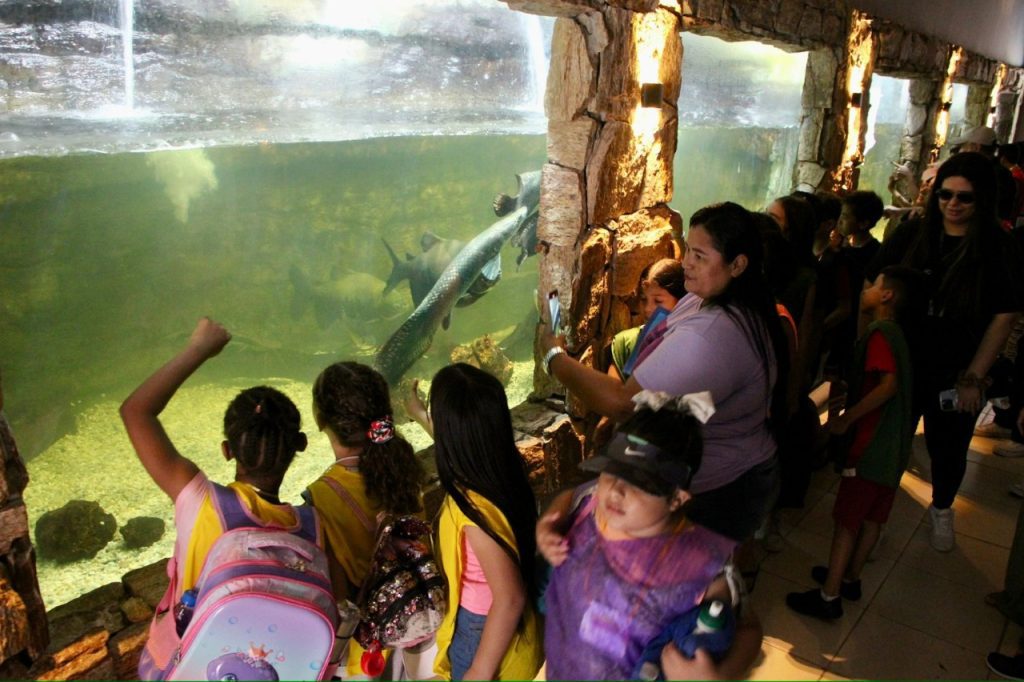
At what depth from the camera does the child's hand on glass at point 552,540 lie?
1.47 metres

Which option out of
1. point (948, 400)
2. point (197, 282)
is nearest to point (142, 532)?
point (948, 400)

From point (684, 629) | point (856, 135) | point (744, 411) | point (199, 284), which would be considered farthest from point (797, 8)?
point (199, 284)

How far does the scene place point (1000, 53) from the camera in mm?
10625

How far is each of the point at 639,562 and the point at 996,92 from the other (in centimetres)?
1351

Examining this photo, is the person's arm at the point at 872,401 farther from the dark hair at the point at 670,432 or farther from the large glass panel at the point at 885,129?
the large glass panel at the point at 885,129

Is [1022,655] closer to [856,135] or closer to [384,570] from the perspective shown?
[384,570]

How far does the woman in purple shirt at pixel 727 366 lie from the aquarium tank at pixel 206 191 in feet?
9.72

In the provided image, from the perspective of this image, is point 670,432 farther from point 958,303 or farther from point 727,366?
point 958,303

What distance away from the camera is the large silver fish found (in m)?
6.36

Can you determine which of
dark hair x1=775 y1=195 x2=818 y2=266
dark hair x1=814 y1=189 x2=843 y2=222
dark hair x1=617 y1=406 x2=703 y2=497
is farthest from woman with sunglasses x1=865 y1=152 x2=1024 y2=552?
dark hair x1=617 y1=406 x2=703 y2=497

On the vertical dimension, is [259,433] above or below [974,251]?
below

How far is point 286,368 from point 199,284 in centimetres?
332

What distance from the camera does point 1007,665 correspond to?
2629 millimetres

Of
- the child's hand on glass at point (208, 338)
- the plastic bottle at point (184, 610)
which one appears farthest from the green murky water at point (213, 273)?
the child's hand on glass at point (208, 338)
